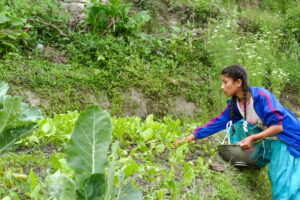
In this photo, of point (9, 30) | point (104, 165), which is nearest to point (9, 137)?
point (104, 165)

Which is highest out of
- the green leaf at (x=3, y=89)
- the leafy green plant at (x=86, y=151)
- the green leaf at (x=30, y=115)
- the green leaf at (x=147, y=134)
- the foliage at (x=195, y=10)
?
the leafy green plant at (x=86, y=151)

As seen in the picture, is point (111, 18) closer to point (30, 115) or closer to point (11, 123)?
point (30, 115)

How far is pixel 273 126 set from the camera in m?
2.81

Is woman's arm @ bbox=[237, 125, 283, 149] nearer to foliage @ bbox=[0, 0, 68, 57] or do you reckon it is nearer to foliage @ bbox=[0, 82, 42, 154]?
foliage @ bbox=[0, 82, 42, 154]

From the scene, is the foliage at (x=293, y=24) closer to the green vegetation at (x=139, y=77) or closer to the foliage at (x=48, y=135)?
the green vegetation at (x=139, y=77)

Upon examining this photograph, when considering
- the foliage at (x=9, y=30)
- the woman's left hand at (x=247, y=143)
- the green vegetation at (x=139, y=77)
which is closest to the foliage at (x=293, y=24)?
the green vegetation at (x=139, y=77)

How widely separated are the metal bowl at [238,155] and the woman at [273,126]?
136mm

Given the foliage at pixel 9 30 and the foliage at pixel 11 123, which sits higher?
the foliage at pixel 11 123

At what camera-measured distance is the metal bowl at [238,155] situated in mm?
3104

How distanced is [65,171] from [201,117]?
12.3 feet

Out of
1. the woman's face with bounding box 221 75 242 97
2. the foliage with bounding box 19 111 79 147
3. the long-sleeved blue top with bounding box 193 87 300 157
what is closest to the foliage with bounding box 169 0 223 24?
the woman's face with bounding box 221 75 242 97

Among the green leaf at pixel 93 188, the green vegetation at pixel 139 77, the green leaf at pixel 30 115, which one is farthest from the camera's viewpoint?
the green vegetation at pixel 139 77

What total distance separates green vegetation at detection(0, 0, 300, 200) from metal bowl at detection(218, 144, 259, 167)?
11cm

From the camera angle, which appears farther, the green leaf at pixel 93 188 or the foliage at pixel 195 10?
the foliage at pixel 195 10
